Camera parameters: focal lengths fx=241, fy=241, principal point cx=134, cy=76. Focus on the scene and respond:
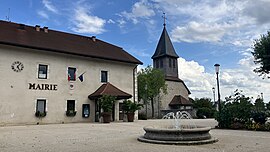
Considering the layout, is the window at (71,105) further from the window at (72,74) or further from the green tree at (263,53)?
the green tree at (263,53)

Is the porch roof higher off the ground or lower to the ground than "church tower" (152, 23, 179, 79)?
lower

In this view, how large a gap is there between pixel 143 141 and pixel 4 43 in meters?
14.3

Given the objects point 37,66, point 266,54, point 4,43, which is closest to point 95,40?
point 37,66

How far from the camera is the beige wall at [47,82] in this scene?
18.1m

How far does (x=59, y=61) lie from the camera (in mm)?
20969

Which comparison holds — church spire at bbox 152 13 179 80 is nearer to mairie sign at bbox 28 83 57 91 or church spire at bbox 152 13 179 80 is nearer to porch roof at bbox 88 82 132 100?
porch roof at bbox 88 82 132 100

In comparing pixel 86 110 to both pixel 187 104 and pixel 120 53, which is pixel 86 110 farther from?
pixel 187 104

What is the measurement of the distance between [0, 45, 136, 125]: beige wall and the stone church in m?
16.9

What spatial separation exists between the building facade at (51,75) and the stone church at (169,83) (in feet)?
51.9

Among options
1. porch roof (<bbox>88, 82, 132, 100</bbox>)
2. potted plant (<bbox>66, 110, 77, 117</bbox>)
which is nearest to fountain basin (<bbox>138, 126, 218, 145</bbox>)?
porch roof (<bbox>88, 82, 132, 100</bbox>)

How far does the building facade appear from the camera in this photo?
1830 centimetres

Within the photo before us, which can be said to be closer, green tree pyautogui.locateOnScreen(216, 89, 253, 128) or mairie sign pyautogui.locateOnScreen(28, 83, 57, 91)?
green tree pyautogui.locateOnScreen(216, 89, 253, 128)

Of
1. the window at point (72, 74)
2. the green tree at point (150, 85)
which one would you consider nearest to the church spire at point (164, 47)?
the green tree at point (150, 85)

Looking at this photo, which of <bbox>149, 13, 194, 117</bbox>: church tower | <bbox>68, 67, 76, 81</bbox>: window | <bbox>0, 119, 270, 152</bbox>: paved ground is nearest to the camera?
<bbox>0, 119, 270, 152</bbox>: paved ground
